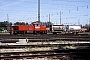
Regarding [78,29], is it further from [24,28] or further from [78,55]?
[78,55]

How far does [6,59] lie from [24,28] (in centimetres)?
2898

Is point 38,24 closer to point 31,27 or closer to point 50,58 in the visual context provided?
point 31,27

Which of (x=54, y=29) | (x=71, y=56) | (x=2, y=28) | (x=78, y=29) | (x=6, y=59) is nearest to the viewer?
(x=6, y=59)

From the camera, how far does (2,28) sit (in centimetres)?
6506

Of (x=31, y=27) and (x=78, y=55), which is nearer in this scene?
(x=78, y=55)

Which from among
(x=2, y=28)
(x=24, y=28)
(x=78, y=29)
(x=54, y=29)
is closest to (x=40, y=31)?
(x=24, y=28)

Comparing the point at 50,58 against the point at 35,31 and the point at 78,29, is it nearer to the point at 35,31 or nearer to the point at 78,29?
the point at 35,31

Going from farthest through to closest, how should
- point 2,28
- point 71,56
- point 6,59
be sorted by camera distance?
point 2,28 → point 71,56 → point 6,59

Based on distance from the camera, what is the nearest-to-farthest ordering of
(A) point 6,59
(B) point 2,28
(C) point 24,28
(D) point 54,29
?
(A) point 6,59 → (C) point 24,28 → (D) point 54,29 → (B) point 2,28

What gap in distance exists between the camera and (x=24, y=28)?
38.7m

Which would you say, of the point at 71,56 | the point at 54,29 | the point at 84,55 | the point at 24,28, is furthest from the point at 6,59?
the point at 54,29

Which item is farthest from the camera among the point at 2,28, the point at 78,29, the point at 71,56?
the point at 2,28

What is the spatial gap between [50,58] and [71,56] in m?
1.39

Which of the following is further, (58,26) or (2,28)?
(2,28)
